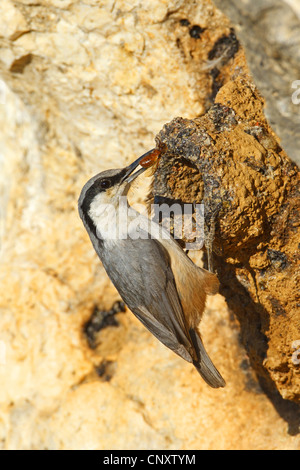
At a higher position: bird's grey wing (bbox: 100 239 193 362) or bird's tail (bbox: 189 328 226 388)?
bird's grey wing (bbox: 100 239 193 362)

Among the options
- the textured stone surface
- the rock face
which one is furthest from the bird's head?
the textured stone surface

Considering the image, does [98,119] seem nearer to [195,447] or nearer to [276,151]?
[276,151]

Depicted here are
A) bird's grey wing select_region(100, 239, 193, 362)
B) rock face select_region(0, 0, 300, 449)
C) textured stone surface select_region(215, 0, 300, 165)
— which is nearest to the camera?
textured stone surface select_region(215, 0, 300, 165)

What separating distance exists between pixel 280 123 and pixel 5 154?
3503 mm

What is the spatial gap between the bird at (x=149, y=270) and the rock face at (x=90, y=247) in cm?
80

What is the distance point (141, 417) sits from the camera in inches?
177

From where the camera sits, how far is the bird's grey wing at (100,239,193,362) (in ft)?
11.5

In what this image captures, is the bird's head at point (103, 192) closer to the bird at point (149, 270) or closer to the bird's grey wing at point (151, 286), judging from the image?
the bird at point (149, 270)

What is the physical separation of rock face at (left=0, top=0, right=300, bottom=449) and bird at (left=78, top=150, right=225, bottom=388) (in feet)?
2.62

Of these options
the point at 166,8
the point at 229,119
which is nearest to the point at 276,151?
the point at 229,119

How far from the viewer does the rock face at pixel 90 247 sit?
3941mm

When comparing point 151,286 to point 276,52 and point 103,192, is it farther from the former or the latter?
point 276,52

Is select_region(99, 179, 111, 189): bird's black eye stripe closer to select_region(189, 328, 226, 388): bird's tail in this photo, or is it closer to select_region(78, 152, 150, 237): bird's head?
select_region(78, 152, 150, 237): bird's head

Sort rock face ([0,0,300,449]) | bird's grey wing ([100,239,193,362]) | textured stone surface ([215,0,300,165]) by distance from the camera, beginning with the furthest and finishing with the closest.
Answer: rock face ([0,0,300,449]) → bird's grey wing ([100,239,193,362]) → textured stone surface ([215,0,300,165])
